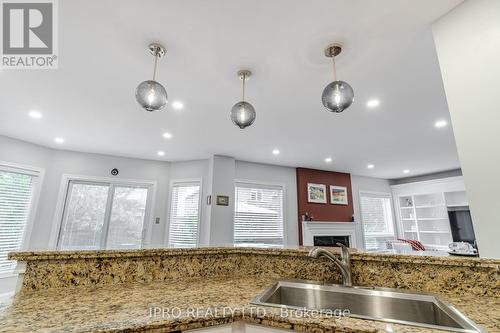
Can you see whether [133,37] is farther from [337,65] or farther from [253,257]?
[253,257]

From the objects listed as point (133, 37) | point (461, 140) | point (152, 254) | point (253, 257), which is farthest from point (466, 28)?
point (152, 254)

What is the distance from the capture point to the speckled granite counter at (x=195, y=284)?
0.81 metres

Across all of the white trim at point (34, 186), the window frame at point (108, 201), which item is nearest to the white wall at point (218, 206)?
the window frame at point (108, 201)

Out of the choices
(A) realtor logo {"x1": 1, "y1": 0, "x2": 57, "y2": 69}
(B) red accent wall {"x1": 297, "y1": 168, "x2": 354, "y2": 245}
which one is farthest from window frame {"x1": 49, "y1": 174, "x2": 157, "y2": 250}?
(B) red accent wall {"x1": 297, "y1": 168, "x2": 354, "y2": 245}

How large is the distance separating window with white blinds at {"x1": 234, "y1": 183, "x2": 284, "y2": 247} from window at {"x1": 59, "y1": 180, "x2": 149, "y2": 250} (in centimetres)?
199

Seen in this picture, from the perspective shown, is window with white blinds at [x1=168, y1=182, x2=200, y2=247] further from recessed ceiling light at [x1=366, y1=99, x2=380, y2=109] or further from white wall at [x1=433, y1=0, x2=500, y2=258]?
white wall at [x1=433, y1=0, x2=500, y2=258]

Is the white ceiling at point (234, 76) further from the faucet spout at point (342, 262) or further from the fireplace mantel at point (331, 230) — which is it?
the fireplace mantel at point (331, 230)

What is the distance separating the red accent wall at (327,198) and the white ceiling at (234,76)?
153 cm

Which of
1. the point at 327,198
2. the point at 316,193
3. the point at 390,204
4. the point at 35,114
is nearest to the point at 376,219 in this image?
the point at 390,204

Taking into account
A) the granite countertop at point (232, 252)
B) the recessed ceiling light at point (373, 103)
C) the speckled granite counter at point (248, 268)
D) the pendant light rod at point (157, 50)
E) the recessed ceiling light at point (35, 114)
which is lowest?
the speckled granite counter at point (248, 268)

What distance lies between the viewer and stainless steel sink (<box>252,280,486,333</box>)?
101 cm

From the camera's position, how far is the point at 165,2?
142 centimetres

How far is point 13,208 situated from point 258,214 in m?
4.30

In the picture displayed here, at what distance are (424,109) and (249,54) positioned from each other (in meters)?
2.31
